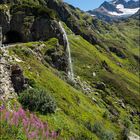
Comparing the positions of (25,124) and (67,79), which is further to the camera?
(67,79)

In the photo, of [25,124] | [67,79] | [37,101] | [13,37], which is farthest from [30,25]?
[25,124]

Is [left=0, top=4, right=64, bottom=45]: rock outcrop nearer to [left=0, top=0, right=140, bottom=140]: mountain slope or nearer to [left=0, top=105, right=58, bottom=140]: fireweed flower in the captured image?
[left=0, top=0, right=140, bottom=140]: mountain slope

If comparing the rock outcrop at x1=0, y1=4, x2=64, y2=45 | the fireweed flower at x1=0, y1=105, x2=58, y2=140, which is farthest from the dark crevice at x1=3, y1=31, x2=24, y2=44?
the fireweed flower at x1=0, y1=105, x2=58, y2=140

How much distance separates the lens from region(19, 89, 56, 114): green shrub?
121 feet

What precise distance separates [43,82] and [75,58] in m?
86.4

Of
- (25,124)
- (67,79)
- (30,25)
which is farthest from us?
(30,25)

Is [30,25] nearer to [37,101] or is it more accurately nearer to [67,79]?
[67,79]

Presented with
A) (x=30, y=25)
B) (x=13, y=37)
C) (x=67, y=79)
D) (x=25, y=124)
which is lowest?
(x=67, y=79)

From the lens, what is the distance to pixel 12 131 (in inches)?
746

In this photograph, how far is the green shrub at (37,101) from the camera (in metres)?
37.0

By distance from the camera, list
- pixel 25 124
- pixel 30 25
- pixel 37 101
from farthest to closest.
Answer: pixel 30 25, pixel 37 101, pixel 25 124

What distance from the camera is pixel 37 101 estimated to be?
3719 cm

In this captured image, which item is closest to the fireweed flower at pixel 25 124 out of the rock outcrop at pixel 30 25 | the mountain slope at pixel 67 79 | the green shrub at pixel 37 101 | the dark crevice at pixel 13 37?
the mountain slope at pixel 67 79

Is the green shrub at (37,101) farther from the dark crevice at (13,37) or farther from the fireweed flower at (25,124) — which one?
the dark crevice at (13,37)
